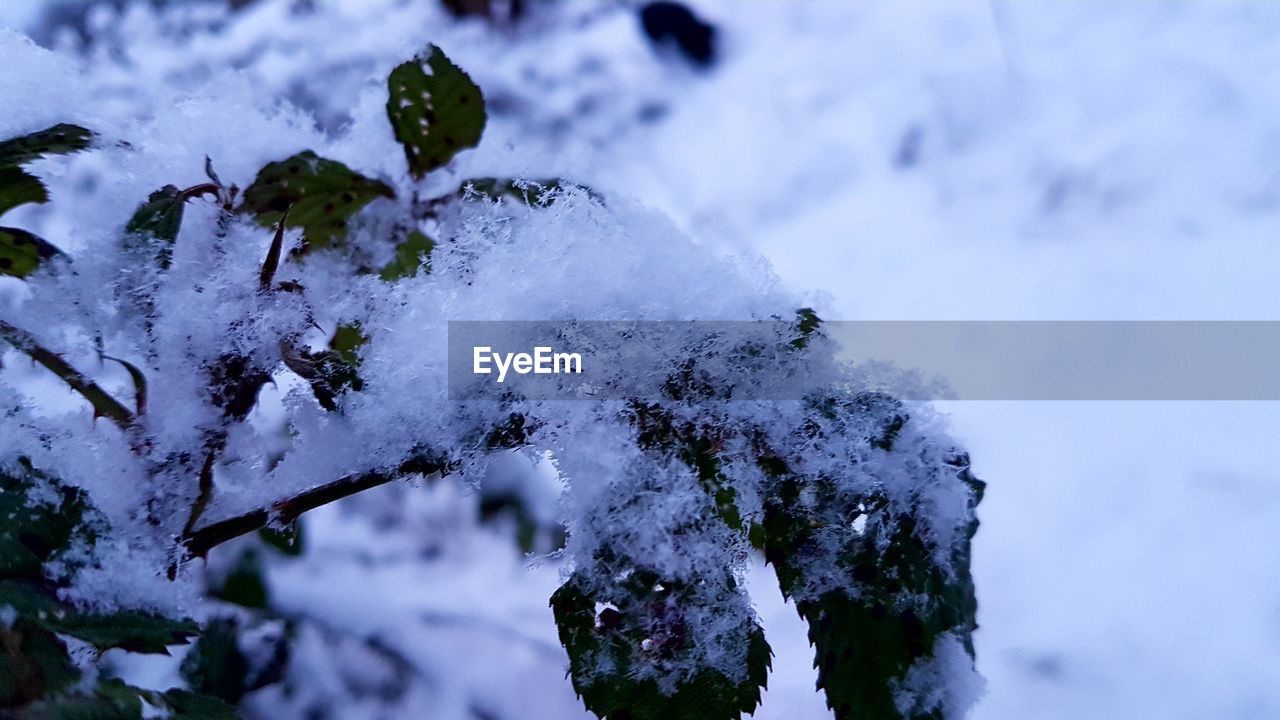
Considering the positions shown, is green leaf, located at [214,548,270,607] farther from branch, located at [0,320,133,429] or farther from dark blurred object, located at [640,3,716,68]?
dark blurred object, located at [640,3,716,68]

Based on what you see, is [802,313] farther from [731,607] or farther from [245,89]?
[245,89]

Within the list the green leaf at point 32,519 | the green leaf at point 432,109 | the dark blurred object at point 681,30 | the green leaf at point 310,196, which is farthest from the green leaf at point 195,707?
the dark blurred object at point 681,30

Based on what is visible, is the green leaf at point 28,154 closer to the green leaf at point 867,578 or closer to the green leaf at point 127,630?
the green leaf at point 127,630

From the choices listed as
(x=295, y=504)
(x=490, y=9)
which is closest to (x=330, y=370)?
(x=295, y=504)

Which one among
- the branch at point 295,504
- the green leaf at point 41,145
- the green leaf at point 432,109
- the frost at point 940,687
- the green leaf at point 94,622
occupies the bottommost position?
the green leaf at point 94,622

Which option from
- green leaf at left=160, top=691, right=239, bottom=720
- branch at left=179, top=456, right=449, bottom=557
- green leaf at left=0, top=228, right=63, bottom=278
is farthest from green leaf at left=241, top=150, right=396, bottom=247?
green leaf at left=160, top=691, right=239, bottom=720

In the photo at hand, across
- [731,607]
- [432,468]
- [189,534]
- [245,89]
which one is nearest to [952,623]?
[731,607]
